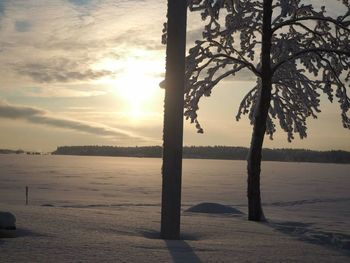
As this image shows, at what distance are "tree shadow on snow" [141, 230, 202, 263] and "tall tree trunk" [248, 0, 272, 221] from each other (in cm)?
483

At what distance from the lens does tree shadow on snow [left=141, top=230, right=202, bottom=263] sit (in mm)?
5516

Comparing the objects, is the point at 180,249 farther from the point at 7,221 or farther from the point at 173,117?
the point at 7,221

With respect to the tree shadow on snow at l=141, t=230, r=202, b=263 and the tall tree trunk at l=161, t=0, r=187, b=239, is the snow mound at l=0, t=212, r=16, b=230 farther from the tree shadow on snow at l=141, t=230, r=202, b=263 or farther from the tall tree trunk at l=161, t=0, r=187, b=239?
the tall tree trunk at l=161, t=0, r=187, b=239

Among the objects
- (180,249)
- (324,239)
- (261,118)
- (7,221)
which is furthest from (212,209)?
(7,221)

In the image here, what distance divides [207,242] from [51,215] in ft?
10.2

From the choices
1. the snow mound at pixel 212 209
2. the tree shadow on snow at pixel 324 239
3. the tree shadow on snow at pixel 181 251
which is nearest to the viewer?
the tree shadow on snow at pixel 181 251

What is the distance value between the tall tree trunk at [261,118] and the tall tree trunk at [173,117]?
5.26 m

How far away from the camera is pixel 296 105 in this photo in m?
14.2

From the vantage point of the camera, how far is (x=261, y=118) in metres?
12.0

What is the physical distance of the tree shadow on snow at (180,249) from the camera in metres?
5.52

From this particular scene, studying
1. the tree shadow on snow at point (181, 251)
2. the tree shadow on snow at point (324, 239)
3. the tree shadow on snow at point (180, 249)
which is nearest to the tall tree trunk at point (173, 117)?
the tree shadow on snow at point (180, 249)

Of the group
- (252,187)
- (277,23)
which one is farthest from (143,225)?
(277,23)

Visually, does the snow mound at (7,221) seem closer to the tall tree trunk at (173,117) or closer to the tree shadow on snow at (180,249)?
the tree shadow on snow at (180,249)

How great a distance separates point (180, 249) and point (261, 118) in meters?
6.51
